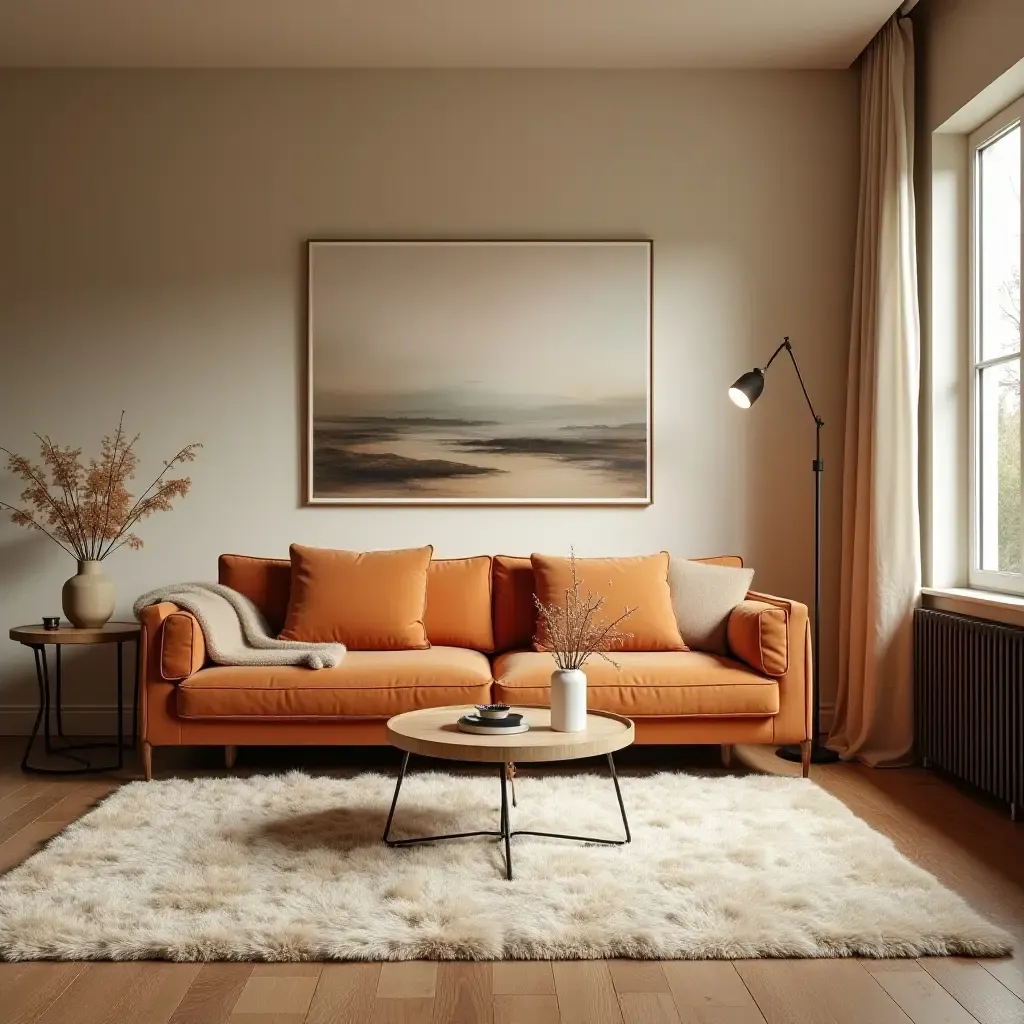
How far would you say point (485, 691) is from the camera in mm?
4219

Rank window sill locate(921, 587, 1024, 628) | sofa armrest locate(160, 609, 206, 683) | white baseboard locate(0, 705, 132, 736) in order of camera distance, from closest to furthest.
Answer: window sill locate(921, 587, 1024, 628), sofa armrest locate(160, 609, 206, 683), white baseboard locate(0, 705, 132, 736)

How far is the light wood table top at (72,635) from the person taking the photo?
4.46 m

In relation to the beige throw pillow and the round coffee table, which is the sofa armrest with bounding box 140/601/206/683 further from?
the beige throw pillow

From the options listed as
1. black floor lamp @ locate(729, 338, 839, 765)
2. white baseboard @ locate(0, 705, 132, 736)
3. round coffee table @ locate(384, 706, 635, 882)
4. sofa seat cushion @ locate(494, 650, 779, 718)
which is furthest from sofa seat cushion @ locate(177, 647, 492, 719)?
black floor lamp @ locate(729, 338, 839, 765)

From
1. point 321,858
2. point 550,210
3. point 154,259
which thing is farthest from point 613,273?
point 321,858

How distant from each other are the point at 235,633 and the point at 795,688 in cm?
223

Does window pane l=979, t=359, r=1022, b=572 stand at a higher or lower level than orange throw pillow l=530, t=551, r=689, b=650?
higher

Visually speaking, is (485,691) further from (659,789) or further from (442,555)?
(442,555)

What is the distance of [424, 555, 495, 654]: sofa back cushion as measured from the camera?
4.86 meters

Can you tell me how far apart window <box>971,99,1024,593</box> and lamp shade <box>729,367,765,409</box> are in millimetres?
888

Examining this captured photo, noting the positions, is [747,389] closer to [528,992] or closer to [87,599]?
[87,599]

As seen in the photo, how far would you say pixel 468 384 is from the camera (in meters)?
Answer: 5.30

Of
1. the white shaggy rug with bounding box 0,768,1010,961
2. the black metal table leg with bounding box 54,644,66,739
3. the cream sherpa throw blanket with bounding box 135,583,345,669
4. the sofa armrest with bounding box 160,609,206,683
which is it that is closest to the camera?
the white shaggy rug with bounding box 0,768,1010,961

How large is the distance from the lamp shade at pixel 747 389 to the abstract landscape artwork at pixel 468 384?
611 mm
